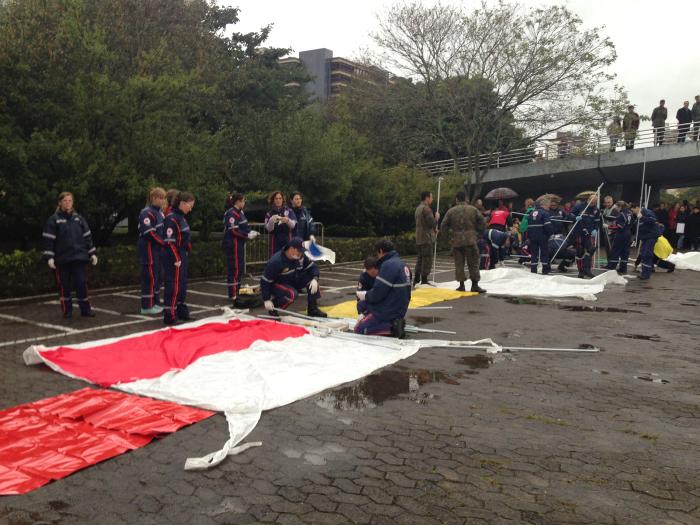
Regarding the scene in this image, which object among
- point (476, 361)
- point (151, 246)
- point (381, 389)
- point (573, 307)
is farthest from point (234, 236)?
point (573, 307)

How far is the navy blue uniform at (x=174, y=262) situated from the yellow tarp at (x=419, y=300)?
7.88ft


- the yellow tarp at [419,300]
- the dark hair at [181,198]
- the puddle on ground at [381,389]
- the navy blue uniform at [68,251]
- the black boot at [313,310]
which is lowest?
the puddle on ground at [381,389]

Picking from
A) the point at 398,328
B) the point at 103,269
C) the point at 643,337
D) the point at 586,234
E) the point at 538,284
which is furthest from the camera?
the point at 586,234

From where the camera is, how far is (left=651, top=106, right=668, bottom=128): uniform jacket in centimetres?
2848

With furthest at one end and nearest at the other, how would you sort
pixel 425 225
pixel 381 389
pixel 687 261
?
pixel 687 261 < pixel 425 225 < pixel 381 389

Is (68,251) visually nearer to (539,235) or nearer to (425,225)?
(425,225)

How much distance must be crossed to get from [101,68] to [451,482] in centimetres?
1226

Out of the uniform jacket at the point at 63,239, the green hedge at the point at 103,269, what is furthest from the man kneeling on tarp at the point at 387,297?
the green hedge at the point at 103,269

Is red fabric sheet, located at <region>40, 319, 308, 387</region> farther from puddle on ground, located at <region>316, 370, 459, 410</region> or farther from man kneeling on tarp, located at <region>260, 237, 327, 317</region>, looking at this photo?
puddle on ground, located at <region>316, 370, 459, 410</region>

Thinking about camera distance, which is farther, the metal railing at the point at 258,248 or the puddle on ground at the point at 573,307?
the metal railing at the point at 258,248

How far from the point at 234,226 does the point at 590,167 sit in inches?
1003

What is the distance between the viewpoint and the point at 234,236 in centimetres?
1085

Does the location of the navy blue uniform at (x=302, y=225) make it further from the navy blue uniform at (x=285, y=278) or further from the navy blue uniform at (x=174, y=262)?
the navy blue uniform at (x=174, y=262)

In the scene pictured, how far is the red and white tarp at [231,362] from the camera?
17.1ft
